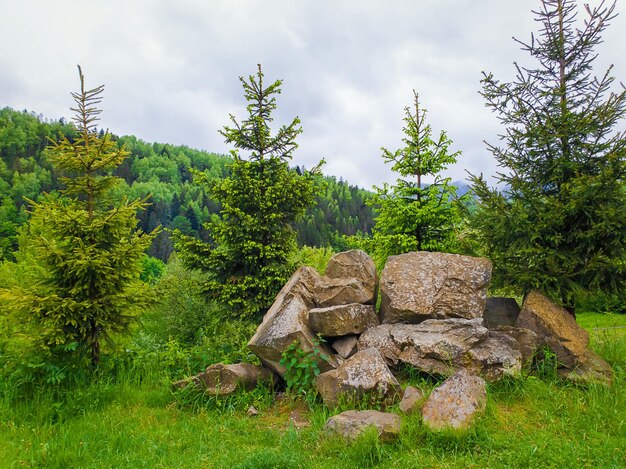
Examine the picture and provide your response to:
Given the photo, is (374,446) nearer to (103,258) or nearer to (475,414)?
(475,414)

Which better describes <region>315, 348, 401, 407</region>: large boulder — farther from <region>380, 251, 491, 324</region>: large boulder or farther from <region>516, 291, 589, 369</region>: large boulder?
<region>516, 291, 589, 369</region>: large boulder

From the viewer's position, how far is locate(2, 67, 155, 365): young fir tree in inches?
308

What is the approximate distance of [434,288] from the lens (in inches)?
326

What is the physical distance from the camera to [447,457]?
5.10 meters

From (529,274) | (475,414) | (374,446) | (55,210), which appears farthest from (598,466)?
(55,210)

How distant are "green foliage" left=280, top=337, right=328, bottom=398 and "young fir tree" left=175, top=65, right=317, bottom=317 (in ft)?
13.1

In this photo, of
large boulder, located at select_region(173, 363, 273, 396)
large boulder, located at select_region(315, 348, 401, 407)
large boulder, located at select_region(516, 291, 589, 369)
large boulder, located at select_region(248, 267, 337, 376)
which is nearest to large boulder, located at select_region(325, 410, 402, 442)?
large boulder, located at select_region(315, 348, 401, 407)

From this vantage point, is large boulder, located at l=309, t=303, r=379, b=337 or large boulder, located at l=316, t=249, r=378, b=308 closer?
large boulder, located at l=309, t=303, r=379, b=337

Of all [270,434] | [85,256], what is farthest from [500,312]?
[85,256]

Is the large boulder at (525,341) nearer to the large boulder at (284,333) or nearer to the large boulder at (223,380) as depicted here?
the large boulder at (284,333)

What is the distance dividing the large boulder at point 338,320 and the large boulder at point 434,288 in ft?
2.19

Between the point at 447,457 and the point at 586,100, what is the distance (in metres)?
8.17

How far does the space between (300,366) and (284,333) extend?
0.69 m

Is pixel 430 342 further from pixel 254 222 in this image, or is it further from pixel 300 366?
pixel 254 222
